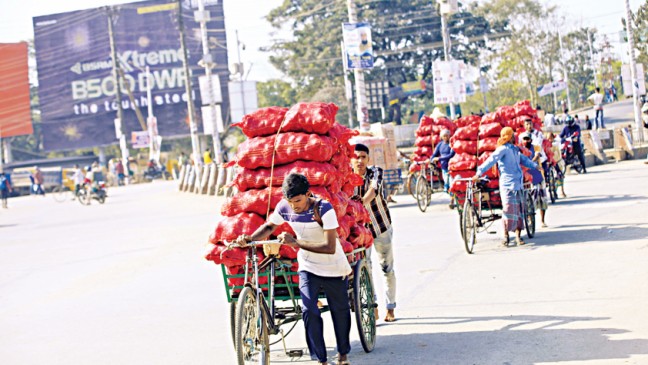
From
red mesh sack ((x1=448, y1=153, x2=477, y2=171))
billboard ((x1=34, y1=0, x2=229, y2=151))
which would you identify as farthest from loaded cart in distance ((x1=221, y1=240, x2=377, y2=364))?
billboard ((x1=34, y1=0, x2=229, y2=151))

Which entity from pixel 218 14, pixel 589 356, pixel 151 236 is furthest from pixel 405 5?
pixel 589 356

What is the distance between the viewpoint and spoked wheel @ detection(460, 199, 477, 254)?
1363cm

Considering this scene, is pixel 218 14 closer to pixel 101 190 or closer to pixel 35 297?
pixel 101 190

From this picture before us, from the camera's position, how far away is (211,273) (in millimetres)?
14555

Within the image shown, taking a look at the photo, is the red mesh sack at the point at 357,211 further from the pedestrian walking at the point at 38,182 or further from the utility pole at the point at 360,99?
the pedestrian walking at the point at 38,182

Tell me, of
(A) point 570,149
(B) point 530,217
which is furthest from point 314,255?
(A) point 570,149

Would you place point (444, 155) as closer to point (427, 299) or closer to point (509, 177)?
point (509, 177)

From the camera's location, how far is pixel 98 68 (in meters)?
82.5

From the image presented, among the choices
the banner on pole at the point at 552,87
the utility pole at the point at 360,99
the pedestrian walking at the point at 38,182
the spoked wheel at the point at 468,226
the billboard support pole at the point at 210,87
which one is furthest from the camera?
the banner on pole at the point at 552,87

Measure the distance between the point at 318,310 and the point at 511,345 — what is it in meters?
1.76

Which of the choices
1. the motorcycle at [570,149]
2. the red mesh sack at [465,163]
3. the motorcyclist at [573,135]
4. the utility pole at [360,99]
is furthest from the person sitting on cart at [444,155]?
the utility pole at [360,99]

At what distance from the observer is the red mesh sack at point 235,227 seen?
320 inches

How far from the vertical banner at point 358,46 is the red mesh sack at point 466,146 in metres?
12.6

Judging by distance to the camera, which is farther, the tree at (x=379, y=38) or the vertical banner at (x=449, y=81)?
the tree at (x=379, y=38)
